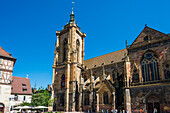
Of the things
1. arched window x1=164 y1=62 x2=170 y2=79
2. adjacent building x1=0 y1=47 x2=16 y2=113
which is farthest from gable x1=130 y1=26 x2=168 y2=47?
adjacent building x1=0 y1=47 x2=16 y2=113

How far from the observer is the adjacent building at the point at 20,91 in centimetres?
3934

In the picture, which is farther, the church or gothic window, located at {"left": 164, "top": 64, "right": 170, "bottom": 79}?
the church

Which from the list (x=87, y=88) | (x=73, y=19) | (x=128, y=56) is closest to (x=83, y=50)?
(x=73, y=19)

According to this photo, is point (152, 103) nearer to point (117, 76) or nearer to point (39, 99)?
point (117, 76)

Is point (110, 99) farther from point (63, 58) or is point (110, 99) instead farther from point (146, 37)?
point (63, 58)

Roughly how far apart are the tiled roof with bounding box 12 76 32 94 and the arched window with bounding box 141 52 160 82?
3148cm

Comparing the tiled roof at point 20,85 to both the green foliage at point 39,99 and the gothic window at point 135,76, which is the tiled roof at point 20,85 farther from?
the gothic window at point 135,76

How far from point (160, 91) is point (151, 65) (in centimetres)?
496

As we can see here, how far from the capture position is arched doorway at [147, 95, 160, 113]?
24.1 metres

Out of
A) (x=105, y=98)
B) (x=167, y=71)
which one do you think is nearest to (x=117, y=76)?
(x=105, y=98)

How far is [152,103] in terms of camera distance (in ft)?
80.8

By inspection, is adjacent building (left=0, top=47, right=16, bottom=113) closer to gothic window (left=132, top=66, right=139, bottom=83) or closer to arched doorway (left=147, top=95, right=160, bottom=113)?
gothic window (left=132, top=66, right=139, bottom=83)

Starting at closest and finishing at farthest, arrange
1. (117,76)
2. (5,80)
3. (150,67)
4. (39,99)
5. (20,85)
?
(150,67) < (5,80) < (117,76) < (39,99) < (20,85)

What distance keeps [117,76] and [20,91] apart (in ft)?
85.8
